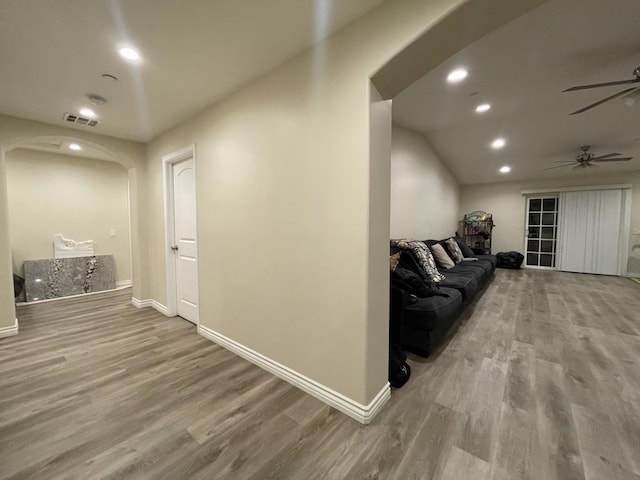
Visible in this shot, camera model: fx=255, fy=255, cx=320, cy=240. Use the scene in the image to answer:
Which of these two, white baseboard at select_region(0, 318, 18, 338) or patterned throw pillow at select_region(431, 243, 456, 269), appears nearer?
white baseboard at select_region(0, 318, 18, 338)

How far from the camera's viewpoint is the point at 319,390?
5.82ft

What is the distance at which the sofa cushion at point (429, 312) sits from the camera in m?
2.22

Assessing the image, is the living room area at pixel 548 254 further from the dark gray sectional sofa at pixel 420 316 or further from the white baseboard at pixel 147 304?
the white baseboard at pixel 147 304

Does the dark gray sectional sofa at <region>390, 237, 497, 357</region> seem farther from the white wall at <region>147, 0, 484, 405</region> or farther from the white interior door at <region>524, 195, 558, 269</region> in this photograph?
the white interior door at <region>524, 195, 558, 269</region>

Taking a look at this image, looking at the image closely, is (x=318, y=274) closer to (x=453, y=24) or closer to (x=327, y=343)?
(x=327, y=343)

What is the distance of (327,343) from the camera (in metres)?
1.73

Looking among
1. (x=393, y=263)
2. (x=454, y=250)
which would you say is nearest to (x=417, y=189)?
(x=454, y=250)

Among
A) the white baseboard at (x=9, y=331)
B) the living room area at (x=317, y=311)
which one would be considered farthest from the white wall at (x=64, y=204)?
the white baseboard at (x=9, y=331)

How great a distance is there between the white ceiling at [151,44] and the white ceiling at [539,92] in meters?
1.69

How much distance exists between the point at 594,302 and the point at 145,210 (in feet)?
22.5

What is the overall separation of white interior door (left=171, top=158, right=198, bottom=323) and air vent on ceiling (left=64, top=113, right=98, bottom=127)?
93 centimetres

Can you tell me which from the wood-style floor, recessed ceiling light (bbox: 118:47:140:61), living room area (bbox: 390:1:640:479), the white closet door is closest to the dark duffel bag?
living room area (bbox: 390:1:640:479)

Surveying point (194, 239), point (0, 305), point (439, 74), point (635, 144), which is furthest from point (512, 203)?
point (0, 305)

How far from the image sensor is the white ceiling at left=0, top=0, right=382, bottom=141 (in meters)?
1.44
